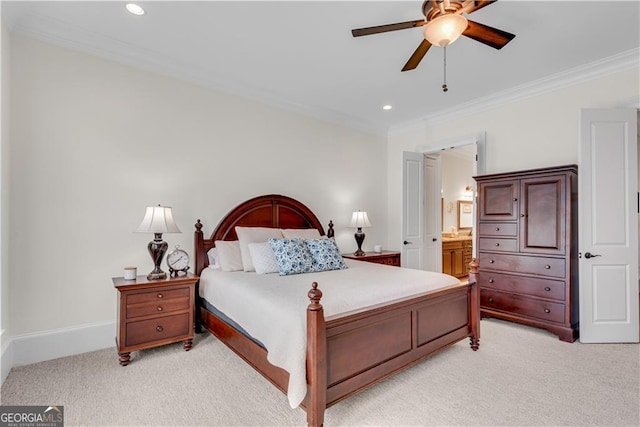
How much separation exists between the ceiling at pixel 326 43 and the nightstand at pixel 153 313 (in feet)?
7.27

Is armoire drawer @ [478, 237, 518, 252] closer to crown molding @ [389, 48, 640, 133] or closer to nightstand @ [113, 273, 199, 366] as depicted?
crown molding @ [389, 48, 640, 133]

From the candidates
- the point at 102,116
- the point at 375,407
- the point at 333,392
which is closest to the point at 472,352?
the point at 375,407

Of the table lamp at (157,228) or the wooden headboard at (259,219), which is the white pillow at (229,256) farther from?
the table lamp at (157,228)

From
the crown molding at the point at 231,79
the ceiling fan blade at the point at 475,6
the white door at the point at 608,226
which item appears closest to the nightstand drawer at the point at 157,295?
the crown molding at the point at 231,79

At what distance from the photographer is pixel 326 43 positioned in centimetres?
297

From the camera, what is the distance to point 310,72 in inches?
140

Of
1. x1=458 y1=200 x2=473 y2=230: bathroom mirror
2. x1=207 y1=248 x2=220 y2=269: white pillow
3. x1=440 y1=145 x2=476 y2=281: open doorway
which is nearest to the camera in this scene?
x1=207 y1=248 x2=220 y2=269: white pillow

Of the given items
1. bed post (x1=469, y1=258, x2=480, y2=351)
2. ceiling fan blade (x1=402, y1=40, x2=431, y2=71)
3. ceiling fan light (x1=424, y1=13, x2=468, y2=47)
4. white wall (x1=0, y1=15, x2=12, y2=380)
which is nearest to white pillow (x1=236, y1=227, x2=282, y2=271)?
white wall (x1=0, y1=15, x2=12, y2=380)

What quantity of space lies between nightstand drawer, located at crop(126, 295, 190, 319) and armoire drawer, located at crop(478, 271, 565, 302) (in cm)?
288

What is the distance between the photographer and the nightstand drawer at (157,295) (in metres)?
2.70

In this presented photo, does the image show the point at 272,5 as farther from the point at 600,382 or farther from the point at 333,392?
the point at 600,382

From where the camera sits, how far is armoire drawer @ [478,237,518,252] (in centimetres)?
368

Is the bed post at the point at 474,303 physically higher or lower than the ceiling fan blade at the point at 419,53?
lower

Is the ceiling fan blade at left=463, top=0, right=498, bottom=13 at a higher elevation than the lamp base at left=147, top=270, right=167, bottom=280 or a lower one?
higher
